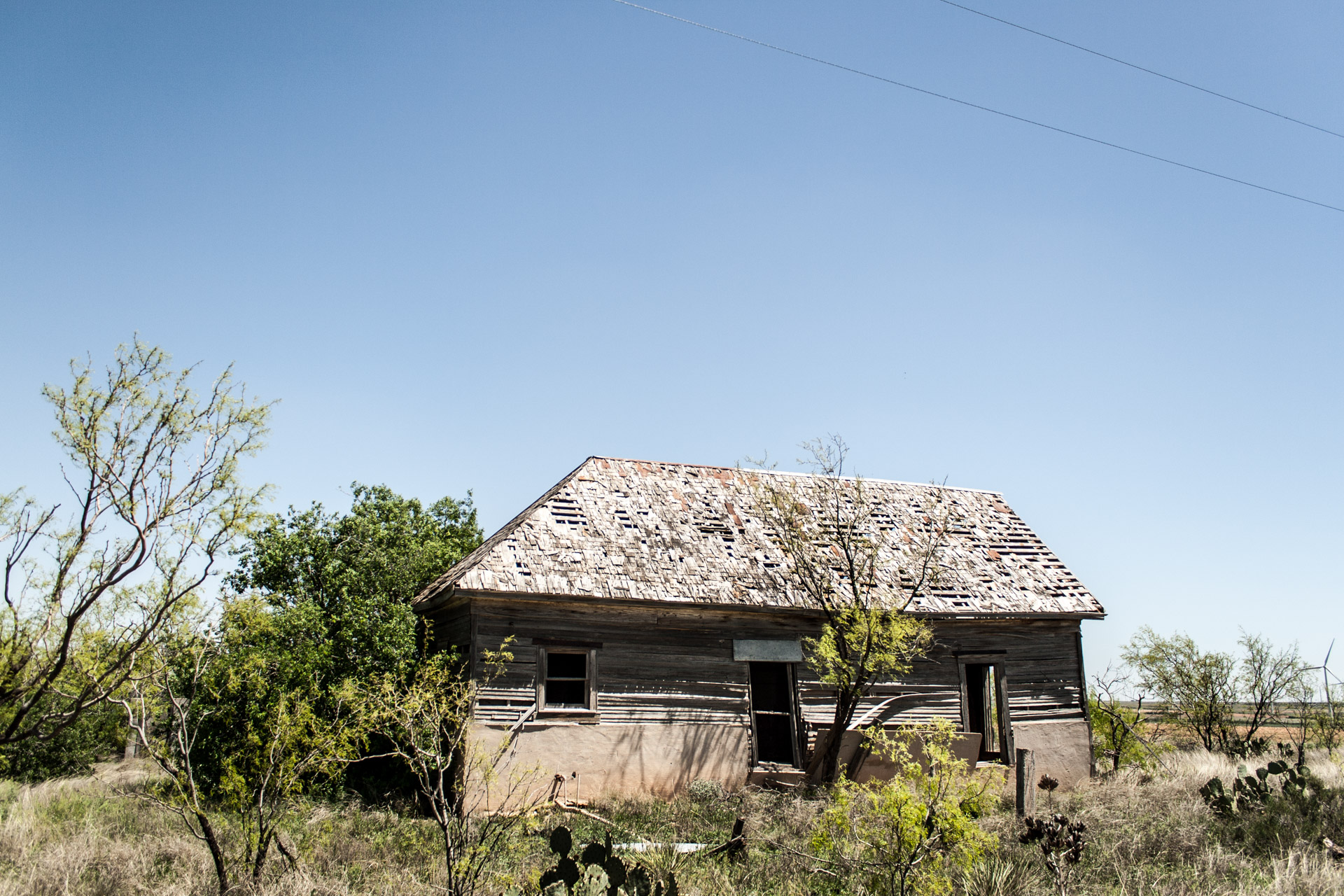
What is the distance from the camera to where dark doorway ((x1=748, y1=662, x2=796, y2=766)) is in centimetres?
1341

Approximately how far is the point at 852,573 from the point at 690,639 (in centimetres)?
262

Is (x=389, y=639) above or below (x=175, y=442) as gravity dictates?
below

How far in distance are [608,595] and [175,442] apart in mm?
6173

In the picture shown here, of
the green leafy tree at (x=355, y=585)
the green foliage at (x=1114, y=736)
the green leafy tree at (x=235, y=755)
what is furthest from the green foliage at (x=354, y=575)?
the green foliage at (x=1114, y=736)

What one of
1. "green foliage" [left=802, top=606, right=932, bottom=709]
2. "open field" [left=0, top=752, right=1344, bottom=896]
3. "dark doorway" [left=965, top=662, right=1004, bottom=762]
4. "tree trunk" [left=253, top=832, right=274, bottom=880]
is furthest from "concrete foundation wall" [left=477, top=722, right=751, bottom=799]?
"tree trunk" [left=253, top=832, right=274, bottom=880]

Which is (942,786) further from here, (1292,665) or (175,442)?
(1292,665)

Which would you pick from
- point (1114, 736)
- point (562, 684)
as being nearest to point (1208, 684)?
point (1114, 736)

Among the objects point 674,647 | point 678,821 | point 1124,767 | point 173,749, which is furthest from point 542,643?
point 1124,767

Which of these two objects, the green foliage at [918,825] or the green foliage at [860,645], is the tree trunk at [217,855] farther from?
the green foliage at [860,645]

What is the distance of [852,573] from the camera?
40.8 ft

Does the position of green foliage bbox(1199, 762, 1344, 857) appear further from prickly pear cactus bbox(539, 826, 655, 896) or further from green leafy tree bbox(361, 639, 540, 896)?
green leafy tree bbox(361, 639, 540, 896)

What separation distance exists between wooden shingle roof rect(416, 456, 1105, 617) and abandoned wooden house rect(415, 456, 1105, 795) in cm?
4

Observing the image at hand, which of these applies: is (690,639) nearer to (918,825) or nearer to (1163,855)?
(1163,855)

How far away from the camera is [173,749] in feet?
25.2
